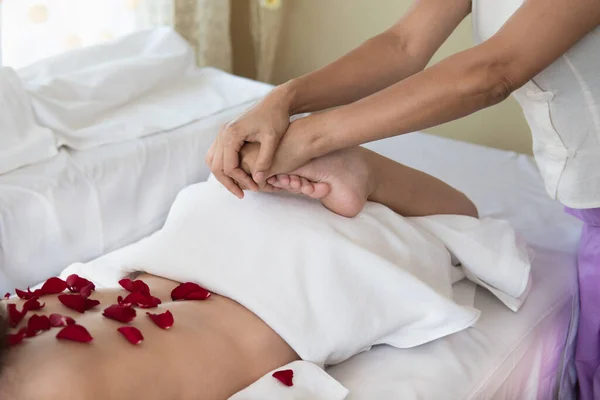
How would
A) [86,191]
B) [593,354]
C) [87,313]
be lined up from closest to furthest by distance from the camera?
[87,313]
[593,354]
[86,191]

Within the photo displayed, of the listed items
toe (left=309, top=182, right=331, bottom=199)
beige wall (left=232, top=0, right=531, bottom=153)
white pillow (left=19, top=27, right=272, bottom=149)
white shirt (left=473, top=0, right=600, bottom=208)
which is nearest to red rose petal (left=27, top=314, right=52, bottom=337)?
toe (left=309, top=182, right=331, bottom=199)

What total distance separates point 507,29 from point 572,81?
0.20 metres

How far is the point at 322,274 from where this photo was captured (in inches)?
44.1

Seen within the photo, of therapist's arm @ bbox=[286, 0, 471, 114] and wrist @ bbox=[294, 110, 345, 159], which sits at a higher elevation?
therapist's arm @ bbox=[286, 0, 471, 114]

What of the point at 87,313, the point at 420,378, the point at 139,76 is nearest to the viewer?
the point at 87,313

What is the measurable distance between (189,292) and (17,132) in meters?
0.66

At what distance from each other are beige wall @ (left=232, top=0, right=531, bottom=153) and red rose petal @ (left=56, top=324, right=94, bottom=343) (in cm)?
192

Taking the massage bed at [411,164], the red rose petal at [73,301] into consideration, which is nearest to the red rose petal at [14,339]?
the red rose petal at [73,301]

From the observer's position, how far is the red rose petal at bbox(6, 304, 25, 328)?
0.93m

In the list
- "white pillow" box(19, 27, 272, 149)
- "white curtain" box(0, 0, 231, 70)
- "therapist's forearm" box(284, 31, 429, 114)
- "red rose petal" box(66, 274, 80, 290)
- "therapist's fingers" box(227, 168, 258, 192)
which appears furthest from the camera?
"white curtain" box(0, 0, 231, 70)

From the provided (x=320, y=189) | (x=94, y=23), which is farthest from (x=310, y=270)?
(x=94, y=23)

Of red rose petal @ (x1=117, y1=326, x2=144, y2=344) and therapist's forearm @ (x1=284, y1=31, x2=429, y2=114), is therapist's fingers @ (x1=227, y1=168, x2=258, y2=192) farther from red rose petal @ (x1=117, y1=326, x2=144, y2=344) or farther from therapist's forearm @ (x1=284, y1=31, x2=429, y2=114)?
red rose petal @ (x1=117, y1=326, x2=144, y2=344)

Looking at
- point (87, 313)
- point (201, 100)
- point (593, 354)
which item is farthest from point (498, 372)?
point (201, 100)

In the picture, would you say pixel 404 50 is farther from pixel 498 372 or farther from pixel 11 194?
pixel 11 194
